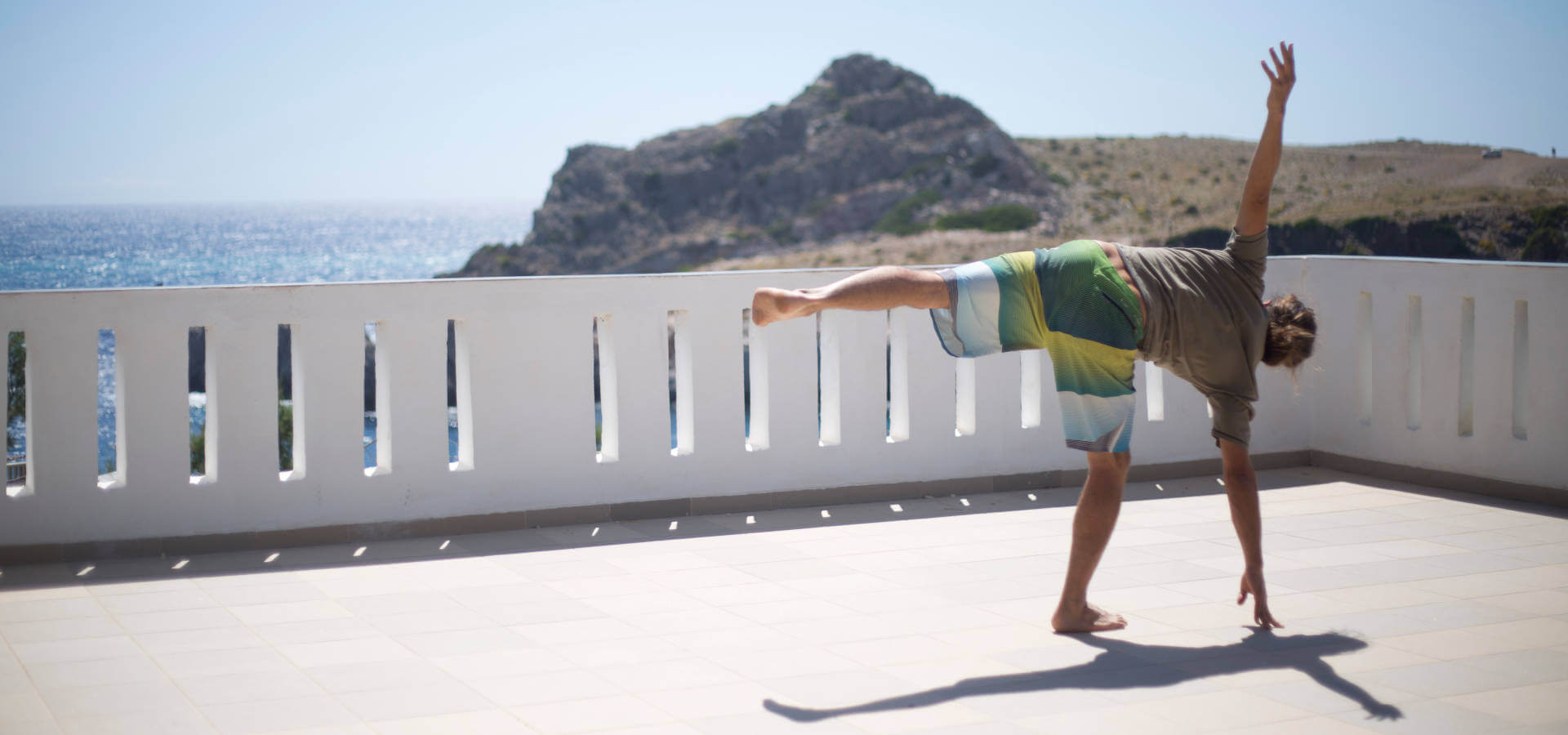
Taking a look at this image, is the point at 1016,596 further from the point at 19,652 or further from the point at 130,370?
the point at 130,370

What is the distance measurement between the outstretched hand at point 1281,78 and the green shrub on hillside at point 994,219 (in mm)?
73430

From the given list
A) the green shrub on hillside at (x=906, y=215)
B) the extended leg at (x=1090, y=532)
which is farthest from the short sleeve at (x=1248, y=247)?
the green shrub on hillside at (x=906, y=215)

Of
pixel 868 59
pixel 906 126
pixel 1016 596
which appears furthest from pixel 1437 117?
pixel 868 59

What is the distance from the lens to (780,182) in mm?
89062

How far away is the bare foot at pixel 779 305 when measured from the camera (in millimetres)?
2783

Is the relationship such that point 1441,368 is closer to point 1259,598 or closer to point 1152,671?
point 1259,598

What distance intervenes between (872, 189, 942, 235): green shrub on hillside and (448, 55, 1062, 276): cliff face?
127mm

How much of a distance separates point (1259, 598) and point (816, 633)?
1.20m

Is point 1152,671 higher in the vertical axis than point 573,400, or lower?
lower

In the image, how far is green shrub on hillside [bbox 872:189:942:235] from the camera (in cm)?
8031

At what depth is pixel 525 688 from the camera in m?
2.76

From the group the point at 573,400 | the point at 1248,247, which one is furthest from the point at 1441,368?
the point at 573,400

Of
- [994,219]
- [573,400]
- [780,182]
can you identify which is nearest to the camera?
[573,400]

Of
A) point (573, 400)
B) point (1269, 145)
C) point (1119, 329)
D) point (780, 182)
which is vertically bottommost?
point (573, 400)
